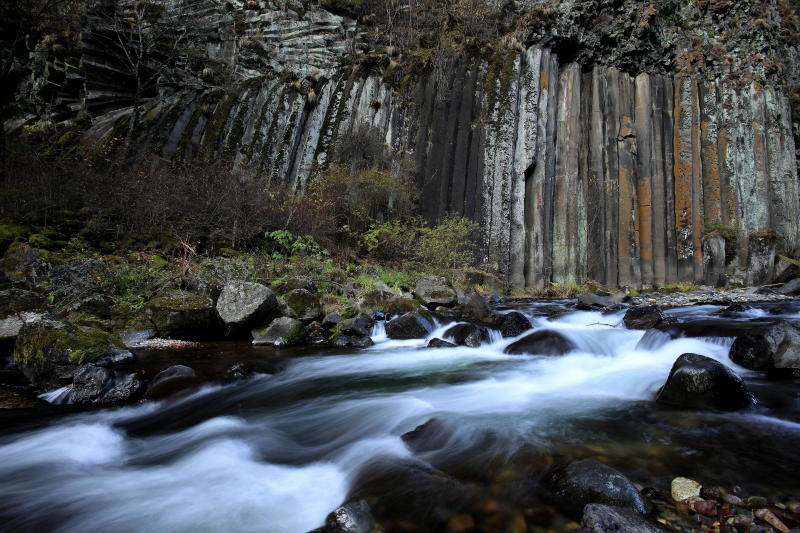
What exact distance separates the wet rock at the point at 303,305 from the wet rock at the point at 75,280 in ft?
10.4

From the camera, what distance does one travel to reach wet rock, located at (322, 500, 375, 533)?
199cm

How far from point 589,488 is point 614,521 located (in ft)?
1.15

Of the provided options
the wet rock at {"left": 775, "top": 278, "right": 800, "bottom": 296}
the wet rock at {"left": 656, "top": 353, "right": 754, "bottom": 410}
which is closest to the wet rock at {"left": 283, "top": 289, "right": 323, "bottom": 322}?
the wet rock at {"left": 656, "top": 353, "right": 754, "bottom": 410}

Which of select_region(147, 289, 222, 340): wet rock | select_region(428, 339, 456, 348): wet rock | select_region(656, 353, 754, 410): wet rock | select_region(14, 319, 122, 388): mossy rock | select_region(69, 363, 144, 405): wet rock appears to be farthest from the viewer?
select_region(147, 289, 222, 340): wet rock

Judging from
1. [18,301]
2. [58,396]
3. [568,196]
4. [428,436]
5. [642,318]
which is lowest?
[428,436]

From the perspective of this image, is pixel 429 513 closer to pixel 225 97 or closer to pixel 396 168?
pixel 396 168

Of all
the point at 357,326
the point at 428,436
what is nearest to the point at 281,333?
the point at 357,326

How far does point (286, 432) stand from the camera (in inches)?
146

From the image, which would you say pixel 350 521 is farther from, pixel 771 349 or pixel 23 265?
pixel 23 265

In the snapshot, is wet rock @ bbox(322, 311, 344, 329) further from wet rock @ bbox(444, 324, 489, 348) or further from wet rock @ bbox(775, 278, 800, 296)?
wet rock @ bbox(775, 278, 800, 296)

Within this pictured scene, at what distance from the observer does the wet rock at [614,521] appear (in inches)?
68.4

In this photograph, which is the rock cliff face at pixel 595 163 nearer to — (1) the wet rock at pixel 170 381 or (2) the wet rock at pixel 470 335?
(2) the wet rock at pixel 470 335

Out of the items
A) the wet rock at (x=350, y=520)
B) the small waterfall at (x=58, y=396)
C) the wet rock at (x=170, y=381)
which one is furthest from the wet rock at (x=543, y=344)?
the small waterfall at (x=58, y=396)

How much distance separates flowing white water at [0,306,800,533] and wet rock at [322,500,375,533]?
202 millimetres
